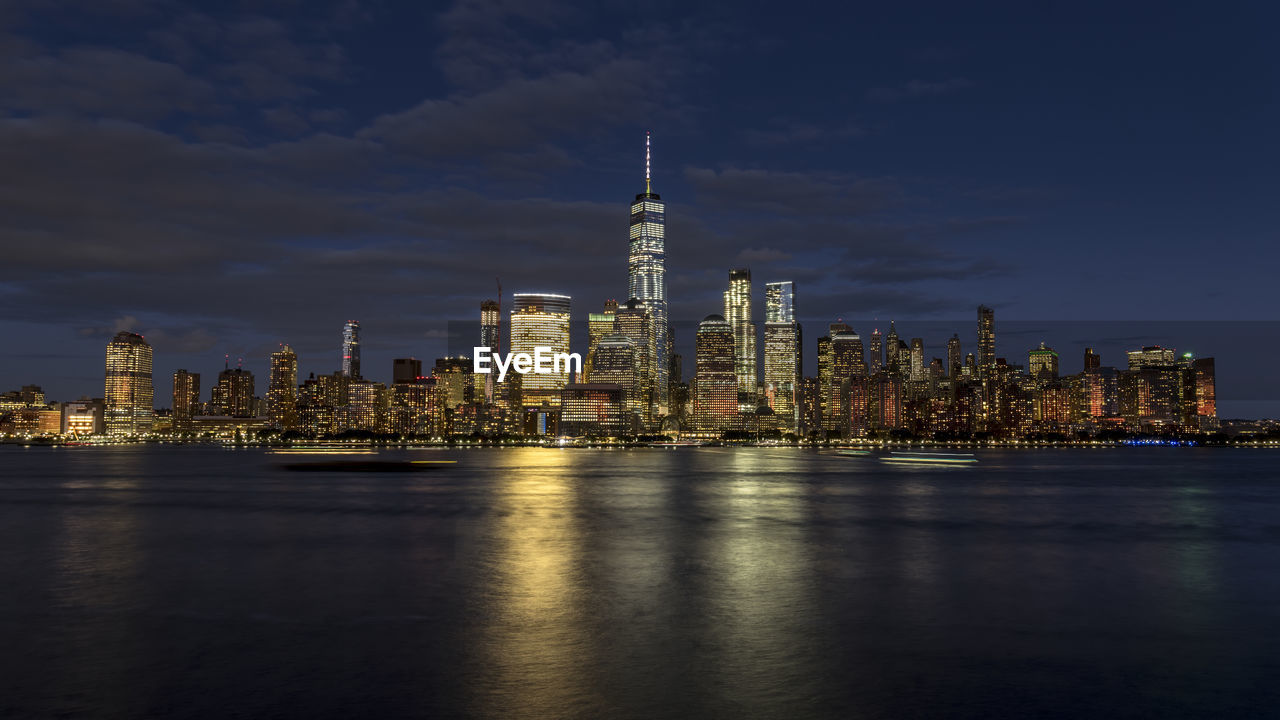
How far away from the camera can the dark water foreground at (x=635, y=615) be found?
1877 cm

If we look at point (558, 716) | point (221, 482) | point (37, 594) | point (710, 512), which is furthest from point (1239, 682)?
point (221, 482)

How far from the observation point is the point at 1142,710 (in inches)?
704

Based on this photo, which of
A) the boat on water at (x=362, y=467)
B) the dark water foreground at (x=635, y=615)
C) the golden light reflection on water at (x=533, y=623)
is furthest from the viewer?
the boat on water at (x=362, y=467)

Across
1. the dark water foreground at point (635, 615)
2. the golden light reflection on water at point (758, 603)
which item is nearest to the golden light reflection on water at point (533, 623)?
the dark water foreground at point (635, 615)

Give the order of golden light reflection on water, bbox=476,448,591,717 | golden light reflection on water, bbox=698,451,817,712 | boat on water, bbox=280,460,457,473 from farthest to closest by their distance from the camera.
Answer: boat on water, bbox=280,460,457,473 < golden light reflection on water, bbox=698,451,817,712 < golden light reflection on water, bbox=476,448,591,717

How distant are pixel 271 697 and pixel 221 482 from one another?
3906 inches

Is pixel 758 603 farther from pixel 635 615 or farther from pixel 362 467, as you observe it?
pixel 362 467

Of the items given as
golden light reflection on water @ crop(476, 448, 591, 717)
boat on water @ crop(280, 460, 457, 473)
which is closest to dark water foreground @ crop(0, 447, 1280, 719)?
golden light reflection on water @ crop(476, 448, 591, 717)

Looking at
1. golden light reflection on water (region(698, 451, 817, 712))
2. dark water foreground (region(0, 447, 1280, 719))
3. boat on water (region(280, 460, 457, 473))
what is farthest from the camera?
boat on water (region(280, 460, 457, 473))

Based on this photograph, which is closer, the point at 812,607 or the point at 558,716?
the point at 558,716

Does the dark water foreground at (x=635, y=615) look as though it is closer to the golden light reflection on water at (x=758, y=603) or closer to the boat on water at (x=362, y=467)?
the golden light reflection on water at (x=758, y=603)

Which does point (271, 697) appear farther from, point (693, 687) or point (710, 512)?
point (710, 512)

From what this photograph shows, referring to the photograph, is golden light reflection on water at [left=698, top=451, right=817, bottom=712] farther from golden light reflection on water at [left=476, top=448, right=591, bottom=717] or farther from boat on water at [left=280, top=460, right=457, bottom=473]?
boat on water at [left=280, top=460, right=457, bottom=473]

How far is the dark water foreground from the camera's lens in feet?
61.6
